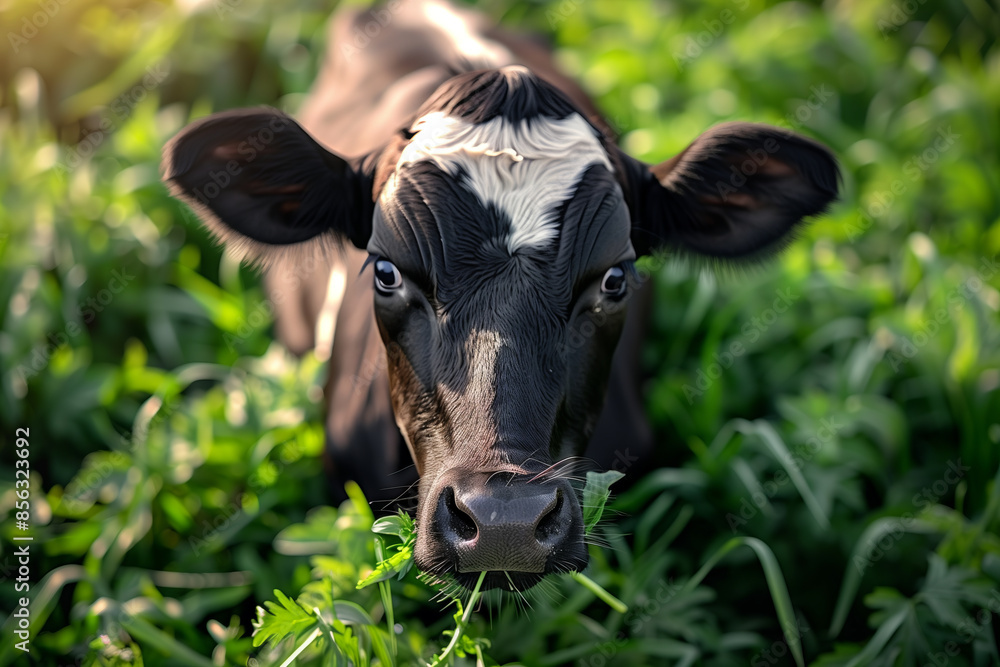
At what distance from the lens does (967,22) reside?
212 inches

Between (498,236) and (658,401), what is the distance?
1.65 m

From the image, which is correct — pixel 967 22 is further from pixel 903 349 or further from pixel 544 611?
pixel 544 611

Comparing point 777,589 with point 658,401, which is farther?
point 658,401

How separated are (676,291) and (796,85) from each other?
171 cm

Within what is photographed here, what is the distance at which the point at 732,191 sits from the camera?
2576mm

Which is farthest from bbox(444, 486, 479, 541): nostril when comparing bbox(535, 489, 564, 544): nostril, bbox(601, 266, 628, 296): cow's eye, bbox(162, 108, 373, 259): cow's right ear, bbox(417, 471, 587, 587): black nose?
bbox(162, 108, 373, 259): cow's right ear

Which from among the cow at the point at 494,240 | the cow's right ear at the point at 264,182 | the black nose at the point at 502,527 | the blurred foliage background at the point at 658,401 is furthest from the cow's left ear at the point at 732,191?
the black nose at the point at 502,527

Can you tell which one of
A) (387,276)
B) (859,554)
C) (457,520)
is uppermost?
(387,276)

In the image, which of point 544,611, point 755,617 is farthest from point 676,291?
point 544,611

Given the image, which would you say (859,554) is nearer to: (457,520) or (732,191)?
(732,191)

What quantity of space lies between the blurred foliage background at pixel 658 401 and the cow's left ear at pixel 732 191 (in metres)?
0.20

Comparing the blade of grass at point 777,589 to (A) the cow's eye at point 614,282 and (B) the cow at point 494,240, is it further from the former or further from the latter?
(A) the cow's eye at point 614,282

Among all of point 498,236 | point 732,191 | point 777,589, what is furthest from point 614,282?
point 777,589

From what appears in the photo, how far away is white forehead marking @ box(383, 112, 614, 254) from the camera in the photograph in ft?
7.13
